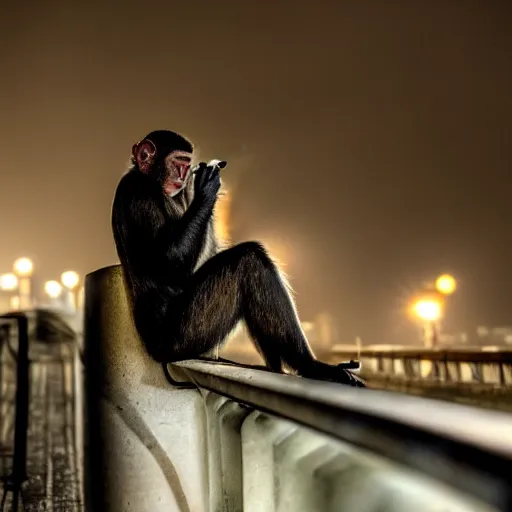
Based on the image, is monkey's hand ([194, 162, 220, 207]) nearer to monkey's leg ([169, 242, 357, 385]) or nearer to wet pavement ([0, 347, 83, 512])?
monkey's leg ([169, 242, 357, 385])

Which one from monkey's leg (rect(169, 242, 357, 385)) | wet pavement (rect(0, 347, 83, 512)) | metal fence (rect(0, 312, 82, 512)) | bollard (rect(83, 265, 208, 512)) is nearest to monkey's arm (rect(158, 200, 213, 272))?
monkey's leg (rect(169, 242, 357, 385))

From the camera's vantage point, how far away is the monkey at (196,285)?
2711mm

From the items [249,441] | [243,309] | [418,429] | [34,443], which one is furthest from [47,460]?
[418,429]

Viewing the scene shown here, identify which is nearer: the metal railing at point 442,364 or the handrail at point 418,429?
the handrail at point 418,429

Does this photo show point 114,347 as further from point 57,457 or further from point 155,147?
point 57,457

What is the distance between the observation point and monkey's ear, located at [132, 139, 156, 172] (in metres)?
3.36

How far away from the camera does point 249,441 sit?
1627mm

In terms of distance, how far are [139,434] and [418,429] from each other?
6.24 ft

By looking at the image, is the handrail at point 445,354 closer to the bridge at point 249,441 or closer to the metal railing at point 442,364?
the metal railing at point 442,364

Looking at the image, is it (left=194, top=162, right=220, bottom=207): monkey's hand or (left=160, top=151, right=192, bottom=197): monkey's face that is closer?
(left=194, top=162, right=220, bottom=207): monkey's hand

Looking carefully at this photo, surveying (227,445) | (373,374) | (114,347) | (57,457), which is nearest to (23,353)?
(114,347)

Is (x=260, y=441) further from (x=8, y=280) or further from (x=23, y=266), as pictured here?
(x=8, y=280)

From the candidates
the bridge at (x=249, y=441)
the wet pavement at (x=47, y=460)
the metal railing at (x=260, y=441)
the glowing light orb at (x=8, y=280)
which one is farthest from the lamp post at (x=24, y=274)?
the metal railing at (x=260, y=441)

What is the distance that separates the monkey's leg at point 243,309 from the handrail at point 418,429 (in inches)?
Result: 59.2
